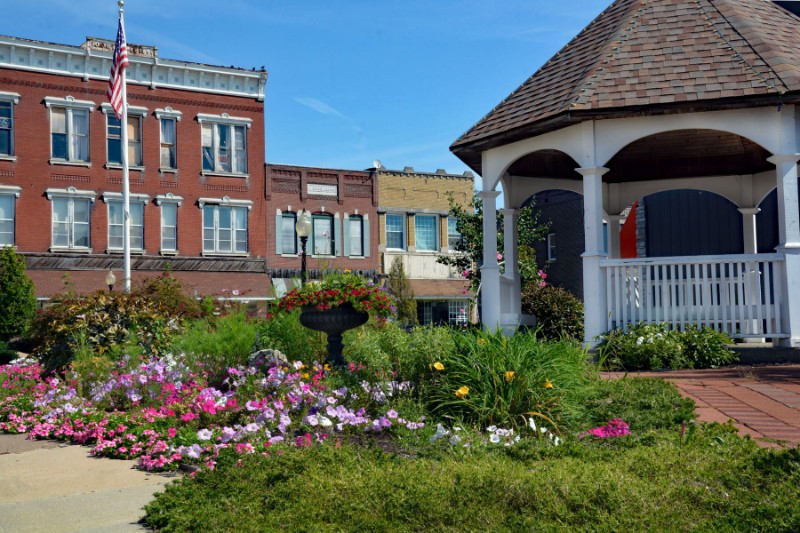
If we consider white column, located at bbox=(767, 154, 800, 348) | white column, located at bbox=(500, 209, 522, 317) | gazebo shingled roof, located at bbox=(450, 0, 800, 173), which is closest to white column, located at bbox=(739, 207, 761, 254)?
gazebo shingled roof, located at bbox=(450, 0, 800, 173)

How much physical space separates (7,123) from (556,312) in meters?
25.8

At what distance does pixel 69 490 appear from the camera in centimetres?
557

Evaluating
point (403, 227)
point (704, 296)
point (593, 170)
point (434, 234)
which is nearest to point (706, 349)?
point (704, 296)

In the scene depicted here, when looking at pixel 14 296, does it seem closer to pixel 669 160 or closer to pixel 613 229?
pixel 613 229

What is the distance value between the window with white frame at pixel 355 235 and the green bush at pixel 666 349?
97.3ft

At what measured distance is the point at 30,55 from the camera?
32.1m

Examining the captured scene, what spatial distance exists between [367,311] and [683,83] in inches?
209

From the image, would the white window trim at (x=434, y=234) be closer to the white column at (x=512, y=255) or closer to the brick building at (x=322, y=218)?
the brick building at (x=322, y=218)

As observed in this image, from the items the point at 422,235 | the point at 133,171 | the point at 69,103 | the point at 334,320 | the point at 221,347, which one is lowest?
the point at 221,347

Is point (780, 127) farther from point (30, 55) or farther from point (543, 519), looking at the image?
point (30, 55)

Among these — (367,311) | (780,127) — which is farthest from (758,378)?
(367,311)

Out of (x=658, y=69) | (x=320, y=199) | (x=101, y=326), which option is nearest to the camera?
(x=658, y=69)

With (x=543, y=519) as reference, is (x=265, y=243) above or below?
above

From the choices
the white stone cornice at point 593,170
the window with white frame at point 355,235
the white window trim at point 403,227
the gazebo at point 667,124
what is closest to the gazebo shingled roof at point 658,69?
the gazebo at point 667,124
